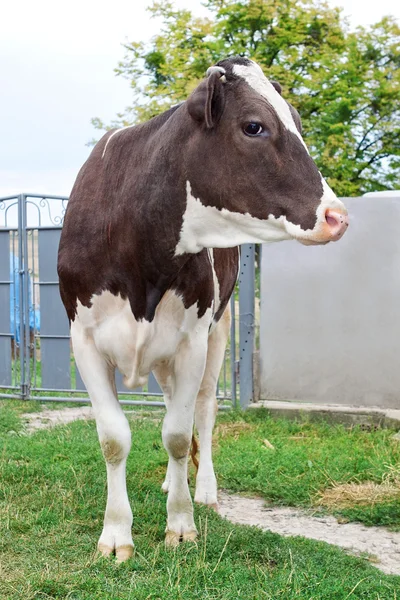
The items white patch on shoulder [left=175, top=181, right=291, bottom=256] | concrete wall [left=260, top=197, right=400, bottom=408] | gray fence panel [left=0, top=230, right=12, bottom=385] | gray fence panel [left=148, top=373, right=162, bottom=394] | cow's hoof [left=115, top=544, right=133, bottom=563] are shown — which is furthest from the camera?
gray fence panel [left=0, top=230, right=12, bottom=385]

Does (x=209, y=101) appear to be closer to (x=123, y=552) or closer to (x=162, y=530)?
(x=123, y=552)

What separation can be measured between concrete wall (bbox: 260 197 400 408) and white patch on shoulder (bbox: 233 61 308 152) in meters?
4.58

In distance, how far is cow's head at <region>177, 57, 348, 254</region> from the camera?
3.06m

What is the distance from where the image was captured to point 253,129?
3.12 meters

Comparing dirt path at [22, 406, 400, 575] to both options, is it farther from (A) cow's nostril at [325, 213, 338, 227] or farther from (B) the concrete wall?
(B) the concrete wall

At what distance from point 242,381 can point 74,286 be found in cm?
443

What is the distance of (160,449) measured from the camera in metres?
6.11

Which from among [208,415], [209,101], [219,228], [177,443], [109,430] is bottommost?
[208,415]

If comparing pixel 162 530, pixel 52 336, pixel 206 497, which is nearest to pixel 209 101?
pixel 162 530

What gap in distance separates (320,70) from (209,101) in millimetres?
19700

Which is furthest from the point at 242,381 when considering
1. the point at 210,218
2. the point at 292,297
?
the point at 210,218

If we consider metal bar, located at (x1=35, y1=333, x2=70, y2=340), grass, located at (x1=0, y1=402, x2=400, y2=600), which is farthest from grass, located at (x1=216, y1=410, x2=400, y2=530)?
metal bar, located at (x1=35, y1=333, x2=70, y2=340)

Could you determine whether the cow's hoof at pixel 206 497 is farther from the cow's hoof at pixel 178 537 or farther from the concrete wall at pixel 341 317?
the concrete wall at pixel 341 317

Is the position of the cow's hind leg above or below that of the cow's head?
below
